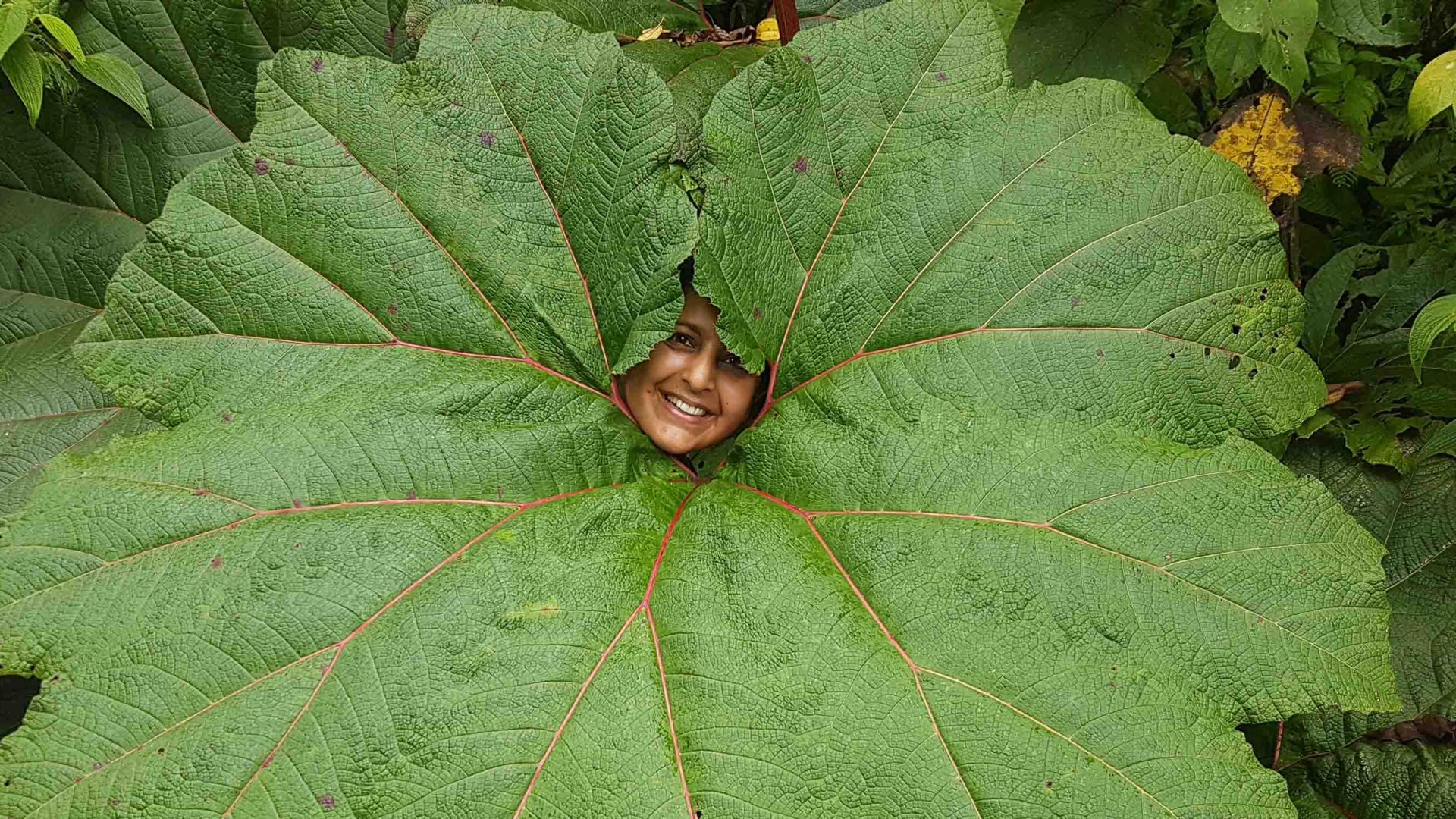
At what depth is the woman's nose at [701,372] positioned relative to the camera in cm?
186

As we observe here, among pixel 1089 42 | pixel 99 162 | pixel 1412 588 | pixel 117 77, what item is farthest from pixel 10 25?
pixel 1412 588

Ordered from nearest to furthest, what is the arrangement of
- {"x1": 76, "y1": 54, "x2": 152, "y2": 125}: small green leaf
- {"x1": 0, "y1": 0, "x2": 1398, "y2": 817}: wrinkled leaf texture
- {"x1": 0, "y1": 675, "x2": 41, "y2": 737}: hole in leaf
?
{"x1": 0, "y1": 0, "x2": 1398, "y2": 817}: wrinkled leaf texture → {"x1": 76, "y1": 54, "x2": 152, "y2": 125}: small green leaf → {"x1": 0, "y1": 675, "x2": 41, "y2": 737}: hole in leaf

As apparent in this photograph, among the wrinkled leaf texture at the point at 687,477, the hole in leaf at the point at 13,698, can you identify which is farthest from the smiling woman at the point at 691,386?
the hole in leaf at the point at 13,698

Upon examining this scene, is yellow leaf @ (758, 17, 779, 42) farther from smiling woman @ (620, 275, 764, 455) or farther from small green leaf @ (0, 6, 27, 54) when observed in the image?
small green leaf @ (0, 6, 27, 54)

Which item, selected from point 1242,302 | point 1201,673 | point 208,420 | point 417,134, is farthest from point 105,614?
point 1242,302

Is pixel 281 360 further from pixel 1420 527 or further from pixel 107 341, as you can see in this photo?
pixel 1420 527

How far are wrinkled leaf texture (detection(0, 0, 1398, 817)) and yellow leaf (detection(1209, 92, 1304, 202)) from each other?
0.78 meters

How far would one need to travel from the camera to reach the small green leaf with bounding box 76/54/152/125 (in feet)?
6.66

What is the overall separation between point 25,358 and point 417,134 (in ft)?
3.76

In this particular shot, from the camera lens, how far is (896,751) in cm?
144

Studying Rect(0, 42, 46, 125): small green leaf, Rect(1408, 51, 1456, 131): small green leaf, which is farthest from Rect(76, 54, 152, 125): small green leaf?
Rect(1408, 51, 1456, 131): small green leaf

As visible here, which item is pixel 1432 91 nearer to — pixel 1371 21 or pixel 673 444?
pixel 1371 21

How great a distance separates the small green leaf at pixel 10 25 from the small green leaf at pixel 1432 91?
2.33 metres

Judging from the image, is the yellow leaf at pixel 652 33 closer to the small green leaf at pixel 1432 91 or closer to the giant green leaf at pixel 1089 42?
the giant green leaf at pixel 1089 42
